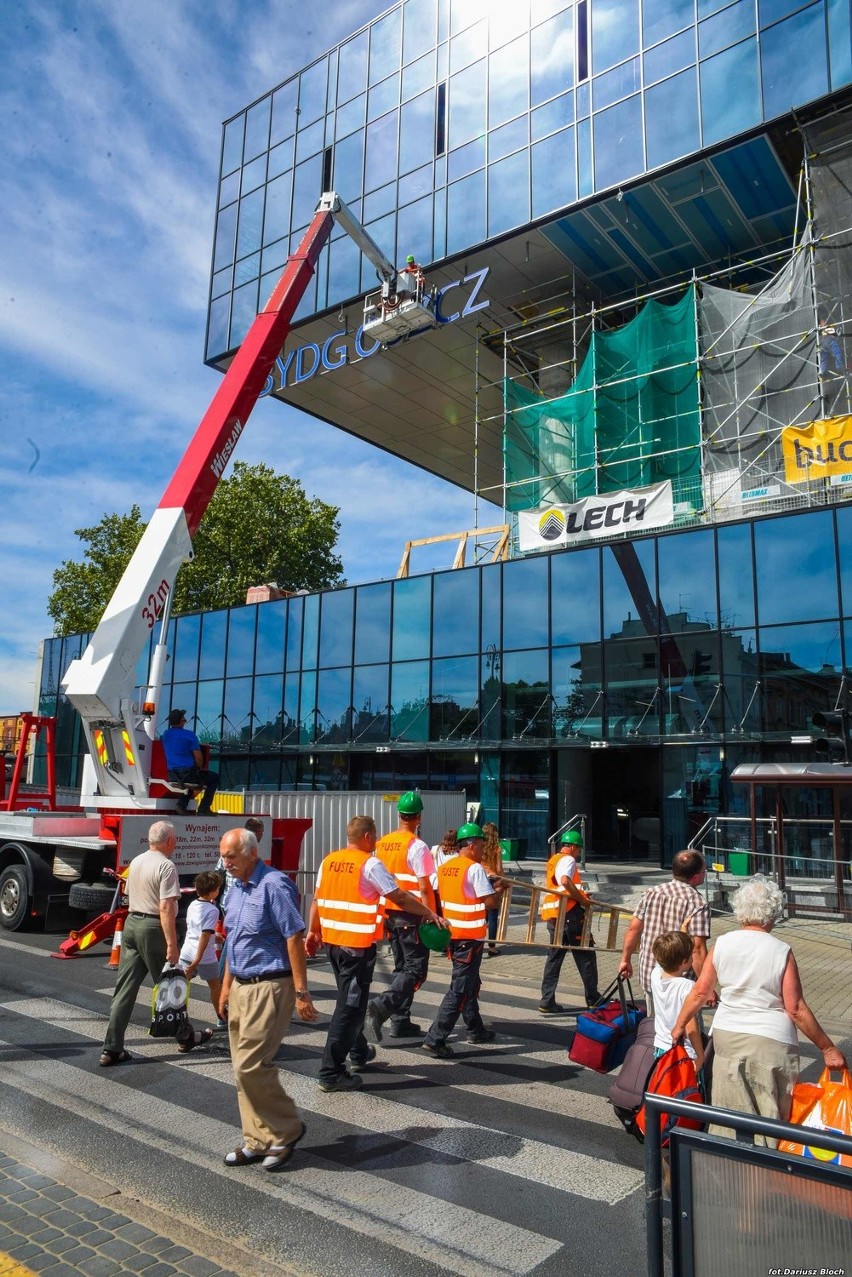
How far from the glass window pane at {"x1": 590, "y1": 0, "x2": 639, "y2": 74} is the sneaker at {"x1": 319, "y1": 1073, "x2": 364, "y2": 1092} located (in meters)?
26.4

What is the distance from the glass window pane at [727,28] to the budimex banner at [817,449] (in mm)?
10020

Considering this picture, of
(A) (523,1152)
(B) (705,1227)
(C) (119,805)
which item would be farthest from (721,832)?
(B) (705,1227)

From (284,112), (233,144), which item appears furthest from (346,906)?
(233,144)

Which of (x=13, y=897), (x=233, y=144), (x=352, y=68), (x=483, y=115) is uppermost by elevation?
Answer: (x=352, y=68)

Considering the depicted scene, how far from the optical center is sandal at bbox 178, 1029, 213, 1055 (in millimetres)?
6949

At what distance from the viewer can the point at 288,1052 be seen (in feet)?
23.0

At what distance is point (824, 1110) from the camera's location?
368cm

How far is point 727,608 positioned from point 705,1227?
18.5m

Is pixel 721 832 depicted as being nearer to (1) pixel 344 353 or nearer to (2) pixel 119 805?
(2) pixel 119 805

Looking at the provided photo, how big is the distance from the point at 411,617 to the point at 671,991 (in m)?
20.9

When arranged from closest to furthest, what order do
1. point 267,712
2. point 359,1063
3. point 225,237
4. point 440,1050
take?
point 359,1063 → point 440,1050 → point 267,712 → point 225,237

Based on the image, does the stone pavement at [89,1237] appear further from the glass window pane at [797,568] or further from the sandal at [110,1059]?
the glass window pane at [797,568]

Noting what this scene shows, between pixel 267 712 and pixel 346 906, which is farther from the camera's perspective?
pixel 267 712

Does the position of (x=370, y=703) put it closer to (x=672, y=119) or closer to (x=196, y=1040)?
(x=672, y=119)
